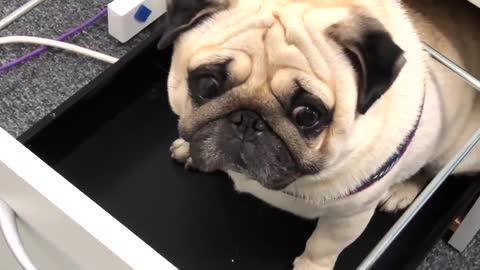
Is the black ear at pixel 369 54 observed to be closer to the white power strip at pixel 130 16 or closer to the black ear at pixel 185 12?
the black ear at pixel 185 12

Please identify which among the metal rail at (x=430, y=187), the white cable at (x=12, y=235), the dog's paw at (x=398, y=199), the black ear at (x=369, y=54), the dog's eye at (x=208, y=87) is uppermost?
the black ear at (x=369, y=54)

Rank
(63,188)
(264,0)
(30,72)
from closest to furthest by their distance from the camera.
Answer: (63,188), (264,0), (30,72)

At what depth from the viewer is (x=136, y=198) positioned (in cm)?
106

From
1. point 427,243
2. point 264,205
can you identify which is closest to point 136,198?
point 264,205

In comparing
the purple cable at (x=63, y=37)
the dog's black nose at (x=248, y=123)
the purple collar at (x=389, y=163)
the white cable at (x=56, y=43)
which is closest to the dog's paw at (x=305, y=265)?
the purple collar at (x=389, y=163)

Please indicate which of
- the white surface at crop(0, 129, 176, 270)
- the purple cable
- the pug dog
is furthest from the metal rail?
the purple cable

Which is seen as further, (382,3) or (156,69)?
(156,69)

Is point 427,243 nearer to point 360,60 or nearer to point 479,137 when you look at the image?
point 479,137

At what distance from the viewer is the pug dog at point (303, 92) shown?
2.35 feet

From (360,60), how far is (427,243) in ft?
1.22

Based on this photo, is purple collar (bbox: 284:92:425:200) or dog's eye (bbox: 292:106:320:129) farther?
purple collar (bbox: 284:92:425:200)

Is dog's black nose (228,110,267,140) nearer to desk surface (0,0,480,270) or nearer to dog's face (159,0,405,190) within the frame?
dog's face (159,0,405,190)

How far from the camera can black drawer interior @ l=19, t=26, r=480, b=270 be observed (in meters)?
1.02

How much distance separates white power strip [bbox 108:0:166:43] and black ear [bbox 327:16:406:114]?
67cm
